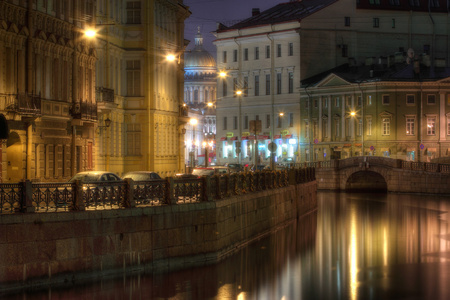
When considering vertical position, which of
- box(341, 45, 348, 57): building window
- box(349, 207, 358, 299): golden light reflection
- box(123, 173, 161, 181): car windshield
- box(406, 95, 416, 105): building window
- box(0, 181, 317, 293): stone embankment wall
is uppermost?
box(341, 45, 348, 57): building window

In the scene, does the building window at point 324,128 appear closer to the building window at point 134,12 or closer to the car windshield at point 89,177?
the building window at point 134,12

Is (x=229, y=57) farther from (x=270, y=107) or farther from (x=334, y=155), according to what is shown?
(x=334, y=155)

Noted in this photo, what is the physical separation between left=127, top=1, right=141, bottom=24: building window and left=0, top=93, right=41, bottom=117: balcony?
65.4 ft

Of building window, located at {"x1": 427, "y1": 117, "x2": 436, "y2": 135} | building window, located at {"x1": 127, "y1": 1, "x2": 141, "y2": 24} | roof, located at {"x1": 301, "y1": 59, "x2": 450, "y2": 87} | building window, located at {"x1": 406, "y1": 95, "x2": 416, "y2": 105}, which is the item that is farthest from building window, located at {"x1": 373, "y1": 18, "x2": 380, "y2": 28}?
building window, located at {"x1": 127, "y1": 1, "x2": 141, "y2": 24}

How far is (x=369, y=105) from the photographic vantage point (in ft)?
329

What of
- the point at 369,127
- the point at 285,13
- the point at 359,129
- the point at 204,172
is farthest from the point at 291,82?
the point at 204,172

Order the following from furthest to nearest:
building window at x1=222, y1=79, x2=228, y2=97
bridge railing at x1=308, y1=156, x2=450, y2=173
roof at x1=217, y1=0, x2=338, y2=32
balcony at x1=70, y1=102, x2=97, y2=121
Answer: building window at x1=222, y1=79, x2=228, y2=97
roof at x1=217, y1=0, x2=338, y2=32
bridge railing at x1=308, y1=156, x2=450, y2=173
balcony at x1=70, y1=102, x2=97, y2=121

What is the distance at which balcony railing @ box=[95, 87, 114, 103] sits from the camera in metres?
50.7

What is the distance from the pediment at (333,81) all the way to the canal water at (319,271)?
52.3 metres

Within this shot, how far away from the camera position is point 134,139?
59.0 meters

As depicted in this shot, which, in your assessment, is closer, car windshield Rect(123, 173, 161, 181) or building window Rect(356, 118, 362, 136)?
car windshield Rect(123, 173, 161, 181)

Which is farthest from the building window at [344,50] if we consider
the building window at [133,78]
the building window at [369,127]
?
the building window at [133,78]

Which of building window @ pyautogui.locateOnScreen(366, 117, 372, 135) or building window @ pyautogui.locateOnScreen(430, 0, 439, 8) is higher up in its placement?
building window @ pyautogui.locateOnScreen(430, 0, 439, 8)

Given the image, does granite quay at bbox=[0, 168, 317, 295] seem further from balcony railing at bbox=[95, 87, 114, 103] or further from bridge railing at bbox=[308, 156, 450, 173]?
bridge railing at bbox=[308, 156, 450, 173]
